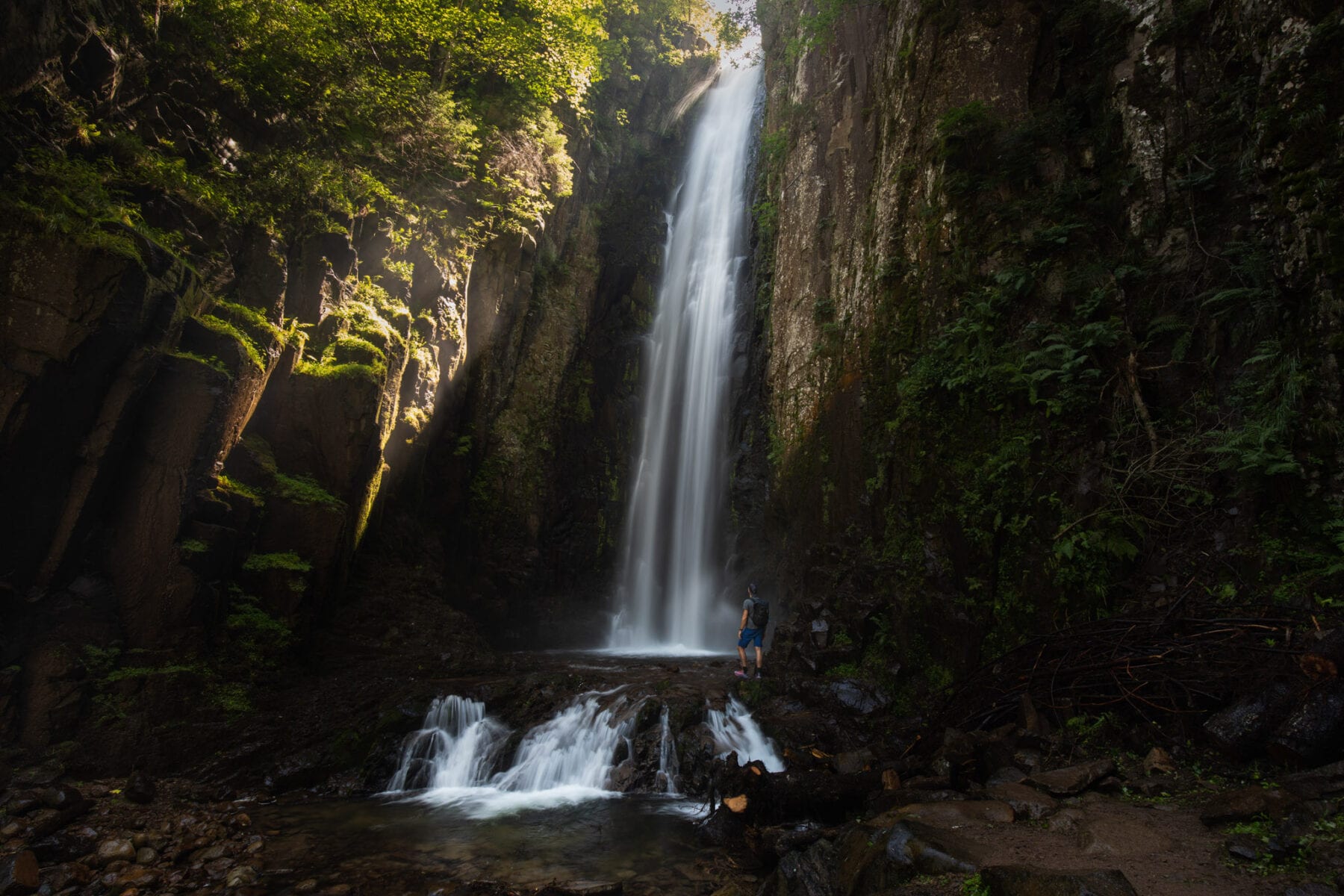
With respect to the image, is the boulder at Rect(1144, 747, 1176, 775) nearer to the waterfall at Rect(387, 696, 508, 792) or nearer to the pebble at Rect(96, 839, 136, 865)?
the waterfall at Rect(387, 696, 508, 792)

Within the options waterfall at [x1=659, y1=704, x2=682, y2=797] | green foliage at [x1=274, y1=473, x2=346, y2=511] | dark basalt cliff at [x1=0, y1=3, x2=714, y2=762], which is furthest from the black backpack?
green foliage at [x1=274, y1=473, x2=346, y2=511]

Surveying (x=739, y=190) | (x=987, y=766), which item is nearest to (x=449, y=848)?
(x=987, y=766)

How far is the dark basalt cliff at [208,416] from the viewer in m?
7.26

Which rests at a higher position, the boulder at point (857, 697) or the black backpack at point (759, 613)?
the black backpack at point (759, 613)

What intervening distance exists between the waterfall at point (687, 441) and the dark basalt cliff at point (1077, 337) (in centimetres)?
743

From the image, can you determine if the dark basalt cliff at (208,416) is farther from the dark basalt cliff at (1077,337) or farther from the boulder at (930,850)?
the boulder at (930,850)

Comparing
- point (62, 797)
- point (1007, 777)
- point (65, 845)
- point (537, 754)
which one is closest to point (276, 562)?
point (62, 797)

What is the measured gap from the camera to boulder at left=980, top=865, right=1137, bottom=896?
2.88m

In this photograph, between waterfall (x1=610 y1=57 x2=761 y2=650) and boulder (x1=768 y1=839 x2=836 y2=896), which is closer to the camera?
boulder (x1=768 y1=839 x2=836 y2=896)

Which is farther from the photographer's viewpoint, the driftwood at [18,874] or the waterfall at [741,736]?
the waterfall at [741,736]

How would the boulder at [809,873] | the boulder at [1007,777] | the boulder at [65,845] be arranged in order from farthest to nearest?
1. the boulder at [65,845]
2. the boulder at [1007,777]
3. the boulder at [809,873]

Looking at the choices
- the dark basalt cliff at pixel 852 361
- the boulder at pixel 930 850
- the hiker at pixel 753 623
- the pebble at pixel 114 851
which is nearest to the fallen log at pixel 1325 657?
the dark basalt cliff at pixel 852 361

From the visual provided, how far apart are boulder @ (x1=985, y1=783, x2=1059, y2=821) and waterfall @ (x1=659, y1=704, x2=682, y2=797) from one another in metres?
4.53

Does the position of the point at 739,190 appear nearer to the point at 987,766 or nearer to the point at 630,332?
the point at 630,332
